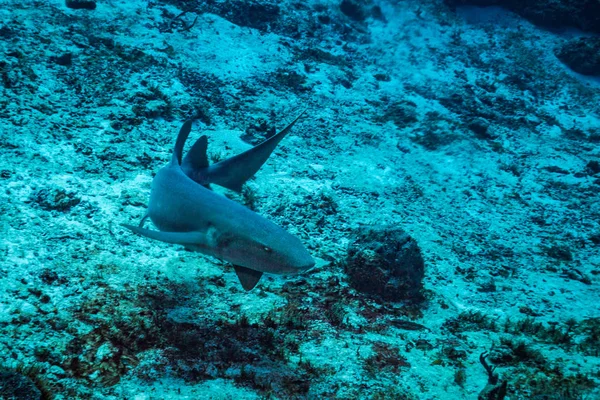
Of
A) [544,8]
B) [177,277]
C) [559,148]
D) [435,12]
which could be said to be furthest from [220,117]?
[544,8]

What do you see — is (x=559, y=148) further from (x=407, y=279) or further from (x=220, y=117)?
(x=220, y=117)

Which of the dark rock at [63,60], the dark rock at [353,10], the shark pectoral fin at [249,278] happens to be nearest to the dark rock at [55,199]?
the shark pectoral fin at [249,278]

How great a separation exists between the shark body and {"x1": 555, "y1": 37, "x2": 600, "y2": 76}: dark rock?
48.3ft

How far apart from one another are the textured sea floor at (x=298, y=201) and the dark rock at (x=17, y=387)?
25 mm

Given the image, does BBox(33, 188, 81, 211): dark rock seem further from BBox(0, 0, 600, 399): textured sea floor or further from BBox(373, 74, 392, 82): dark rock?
BBox(373, 74, 392, 82): dark rock

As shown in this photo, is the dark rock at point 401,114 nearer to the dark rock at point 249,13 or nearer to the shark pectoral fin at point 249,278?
the dark rock at point 249,13

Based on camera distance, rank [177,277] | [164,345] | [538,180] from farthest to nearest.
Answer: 1. [538,180]
2. [177,277]
3. [164,345]

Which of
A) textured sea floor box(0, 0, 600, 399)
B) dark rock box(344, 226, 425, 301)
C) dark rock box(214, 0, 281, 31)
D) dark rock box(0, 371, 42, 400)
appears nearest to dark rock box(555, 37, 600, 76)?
textured sea floor box(0, 0, 600, 399)

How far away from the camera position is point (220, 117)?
8.45 meters

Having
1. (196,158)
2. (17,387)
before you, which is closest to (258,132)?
(196,158)

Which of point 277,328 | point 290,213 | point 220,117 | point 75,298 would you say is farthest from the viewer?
point 220,117

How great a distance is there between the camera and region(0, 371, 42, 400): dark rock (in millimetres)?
2361

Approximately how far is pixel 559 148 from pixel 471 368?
9.17 metres

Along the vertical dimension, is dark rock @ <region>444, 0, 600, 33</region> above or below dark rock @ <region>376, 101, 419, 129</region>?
above
